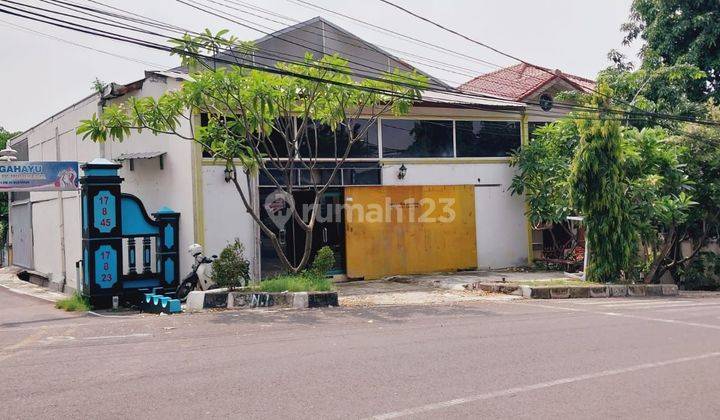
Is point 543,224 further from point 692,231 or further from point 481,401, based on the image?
point 481,401

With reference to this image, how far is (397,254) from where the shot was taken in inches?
715

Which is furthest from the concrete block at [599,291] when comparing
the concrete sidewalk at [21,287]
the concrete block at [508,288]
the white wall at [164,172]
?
the concrete sidewalk at [21,287]

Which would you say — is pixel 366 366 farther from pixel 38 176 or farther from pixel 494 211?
pixel 494 211

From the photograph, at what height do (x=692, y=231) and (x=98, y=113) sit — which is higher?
(x=98, y=113)

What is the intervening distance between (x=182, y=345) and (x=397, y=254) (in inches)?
398

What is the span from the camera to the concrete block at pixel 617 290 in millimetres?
15422

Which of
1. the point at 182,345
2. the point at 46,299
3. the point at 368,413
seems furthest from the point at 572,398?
the point at 46,299

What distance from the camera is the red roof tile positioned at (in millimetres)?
21578

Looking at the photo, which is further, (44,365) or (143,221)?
(143,221)

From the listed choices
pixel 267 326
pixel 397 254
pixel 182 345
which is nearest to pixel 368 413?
pixel 182 345

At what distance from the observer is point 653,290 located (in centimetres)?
1612

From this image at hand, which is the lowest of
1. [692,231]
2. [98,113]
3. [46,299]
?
[46,299]

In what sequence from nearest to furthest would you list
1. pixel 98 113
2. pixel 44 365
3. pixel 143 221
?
pixel 44 365 → pixel 143 221 → pixel 98 113

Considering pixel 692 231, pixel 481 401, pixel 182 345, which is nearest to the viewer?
pixel 481 401
